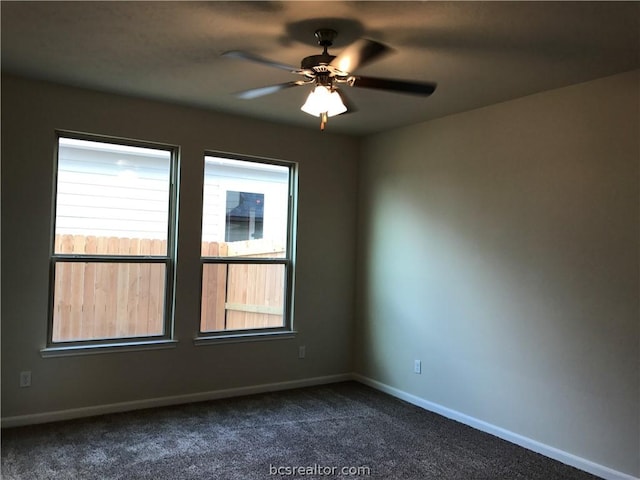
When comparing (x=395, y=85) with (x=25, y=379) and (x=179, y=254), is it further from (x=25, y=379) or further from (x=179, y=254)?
(x=25, y=379)

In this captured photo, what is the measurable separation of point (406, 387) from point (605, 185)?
2400 millimetres

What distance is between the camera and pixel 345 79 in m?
2.59

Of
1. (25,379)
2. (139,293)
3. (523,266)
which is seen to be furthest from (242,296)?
(523,266)

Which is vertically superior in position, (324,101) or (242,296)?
(324,101)

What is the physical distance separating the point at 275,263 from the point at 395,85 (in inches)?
105

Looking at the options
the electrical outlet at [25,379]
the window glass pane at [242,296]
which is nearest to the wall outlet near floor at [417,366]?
the window glass pane at [242,296]

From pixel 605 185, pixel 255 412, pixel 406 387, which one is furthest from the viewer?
pixel 406 387

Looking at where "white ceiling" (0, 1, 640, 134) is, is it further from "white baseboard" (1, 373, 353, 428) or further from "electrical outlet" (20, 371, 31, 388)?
"white baseboard" (1, 373, 353, 428)

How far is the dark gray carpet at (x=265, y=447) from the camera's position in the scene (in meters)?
3.09

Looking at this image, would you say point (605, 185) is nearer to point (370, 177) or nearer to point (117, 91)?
point (370, 177)

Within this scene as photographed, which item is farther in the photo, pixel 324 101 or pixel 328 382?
pixel 328 382

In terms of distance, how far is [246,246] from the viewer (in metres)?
4.79

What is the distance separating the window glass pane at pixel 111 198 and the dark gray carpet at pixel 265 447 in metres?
1.34

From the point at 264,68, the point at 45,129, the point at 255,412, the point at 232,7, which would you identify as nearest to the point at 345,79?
the point at 232,7
